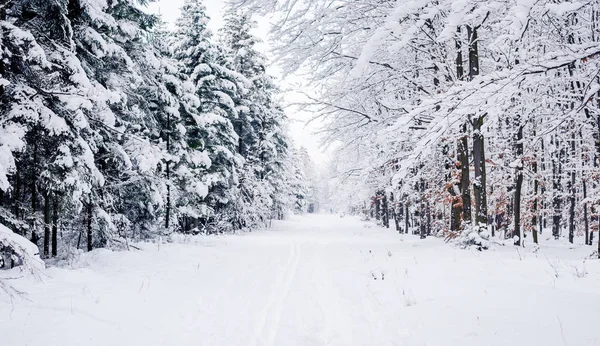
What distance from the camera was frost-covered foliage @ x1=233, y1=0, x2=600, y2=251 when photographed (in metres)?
3.00

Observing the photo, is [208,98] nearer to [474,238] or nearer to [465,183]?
[465,183]

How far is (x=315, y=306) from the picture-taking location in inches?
234

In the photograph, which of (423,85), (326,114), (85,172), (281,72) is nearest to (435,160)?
(423,85)

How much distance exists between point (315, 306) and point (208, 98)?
17040 millimetres

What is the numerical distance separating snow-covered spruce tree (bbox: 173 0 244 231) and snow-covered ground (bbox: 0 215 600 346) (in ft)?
34.0

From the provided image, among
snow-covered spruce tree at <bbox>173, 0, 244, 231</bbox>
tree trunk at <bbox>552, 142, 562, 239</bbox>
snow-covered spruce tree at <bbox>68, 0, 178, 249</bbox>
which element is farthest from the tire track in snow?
tree trunk at <bbox>552, 142, 562, 239</bbox>

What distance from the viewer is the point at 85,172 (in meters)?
8.39

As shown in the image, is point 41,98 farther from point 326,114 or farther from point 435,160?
point 435,160

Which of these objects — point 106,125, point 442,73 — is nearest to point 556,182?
point 442,73

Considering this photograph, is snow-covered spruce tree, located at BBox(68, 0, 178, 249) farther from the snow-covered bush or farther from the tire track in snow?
the snow-covered bush

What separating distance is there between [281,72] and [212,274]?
545 centimetres

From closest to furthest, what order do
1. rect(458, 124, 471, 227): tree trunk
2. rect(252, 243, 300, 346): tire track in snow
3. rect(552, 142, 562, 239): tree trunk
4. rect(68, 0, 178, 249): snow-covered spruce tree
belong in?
rect(252, 243, 300, 346): tire track in snow → rect(68, 0, 178, 249): snow-covered spruce tree → rect(458, 124, 471, 227): tree trunk → rect(552, 142, 562, 239): tree trunk

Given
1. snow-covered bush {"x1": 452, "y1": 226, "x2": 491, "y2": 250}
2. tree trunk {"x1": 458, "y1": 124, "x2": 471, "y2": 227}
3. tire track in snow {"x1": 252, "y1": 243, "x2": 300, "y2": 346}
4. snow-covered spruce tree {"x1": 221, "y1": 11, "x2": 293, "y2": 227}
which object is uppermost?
snow-covered spruce tree {"x1": 221, "y1": 11, "x2": 293, "y2": 227}

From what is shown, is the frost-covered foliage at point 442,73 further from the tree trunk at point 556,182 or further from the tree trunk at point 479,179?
the tree trunk at point 556,182
